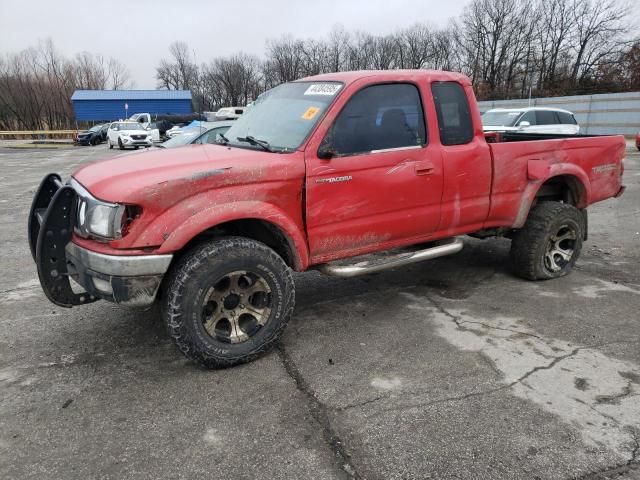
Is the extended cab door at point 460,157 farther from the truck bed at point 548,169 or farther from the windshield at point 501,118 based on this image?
the windshield at point 501,118

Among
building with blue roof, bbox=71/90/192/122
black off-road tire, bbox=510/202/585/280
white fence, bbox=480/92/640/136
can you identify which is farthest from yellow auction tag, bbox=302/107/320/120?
building with blue roof, bbox=71/90/192/122

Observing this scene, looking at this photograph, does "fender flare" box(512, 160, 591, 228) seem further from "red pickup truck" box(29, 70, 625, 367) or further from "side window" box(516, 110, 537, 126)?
"side window" box(516, 110, 537, 126)

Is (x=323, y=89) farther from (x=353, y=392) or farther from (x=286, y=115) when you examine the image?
(x=353, y=392)

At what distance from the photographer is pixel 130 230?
300cm

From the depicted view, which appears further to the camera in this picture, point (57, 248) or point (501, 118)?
point (501, 118)

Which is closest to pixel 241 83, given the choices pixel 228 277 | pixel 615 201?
pixel 615 201

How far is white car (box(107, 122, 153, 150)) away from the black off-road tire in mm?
26090

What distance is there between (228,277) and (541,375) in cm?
216

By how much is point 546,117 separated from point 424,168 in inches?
501

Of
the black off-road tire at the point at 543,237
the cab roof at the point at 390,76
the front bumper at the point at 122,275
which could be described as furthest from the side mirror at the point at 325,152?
the black off-road tire at the point at 543,237

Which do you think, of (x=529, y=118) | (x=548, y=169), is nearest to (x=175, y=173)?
(x=548, y=169)

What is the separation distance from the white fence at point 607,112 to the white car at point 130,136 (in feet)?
81.2

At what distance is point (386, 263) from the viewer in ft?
13.1

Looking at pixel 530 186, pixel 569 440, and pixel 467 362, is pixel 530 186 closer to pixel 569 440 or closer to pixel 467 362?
pixel 467 362
